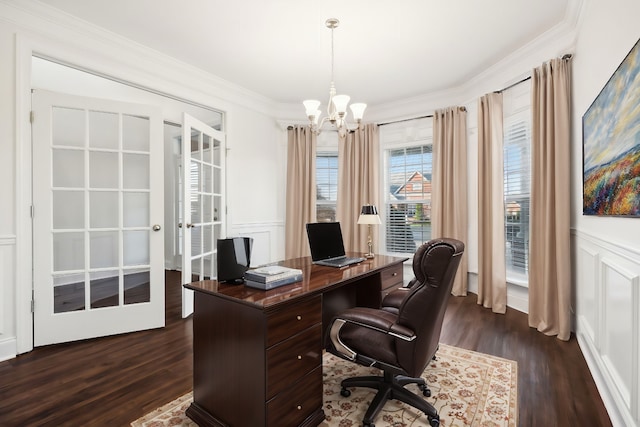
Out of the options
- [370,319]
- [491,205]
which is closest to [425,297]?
[370,319]

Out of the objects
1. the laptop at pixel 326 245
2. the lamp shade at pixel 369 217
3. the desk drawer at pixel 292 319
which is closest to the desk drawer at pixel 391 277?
the laptop at pixel 326 245

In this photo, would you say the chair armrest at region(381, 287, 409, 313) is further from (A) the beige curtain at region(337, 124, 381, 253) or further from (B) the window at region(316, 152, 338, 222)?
(B) the window at region(316, 152, 338, 222)

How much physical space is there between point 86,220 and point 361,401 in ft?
8.76

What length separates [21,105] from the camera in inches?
96.7

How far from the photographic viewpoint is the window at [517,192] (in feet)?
11.2

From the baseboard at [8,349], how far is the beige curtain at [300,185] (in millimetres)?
3150

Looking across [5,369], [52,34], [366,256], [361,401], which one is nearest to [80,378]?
[5,369]

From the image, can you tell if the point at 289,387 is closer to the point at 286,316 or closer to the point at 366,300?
the point at 286,316

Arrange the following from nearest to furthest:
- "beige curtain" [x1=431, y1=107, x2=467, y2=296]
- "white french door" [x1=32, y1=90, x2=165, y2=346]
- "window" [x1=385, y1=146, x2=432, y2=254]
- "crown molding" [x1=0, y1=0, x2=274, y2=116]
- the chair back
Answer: the chair back, "crown molding" [x1=0, y1=0, x2=274, y2=116], "white french door" [x1=32, y1=90, x2=165, y2=346], "beige curtain" [x1=431, y1=107, x2=467, y2=296], "window" [x1=385, y1=146, x2=432, y2=254]

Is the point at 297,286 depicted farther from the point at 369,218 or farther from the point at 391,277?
the point at 369,218

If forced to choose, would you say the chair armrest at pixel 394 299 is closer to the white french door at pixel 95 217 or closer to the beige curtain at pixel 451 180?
the beige curtain at pixel 451 180

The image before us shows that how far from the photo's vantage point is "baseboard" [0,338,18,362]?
2.34 metres

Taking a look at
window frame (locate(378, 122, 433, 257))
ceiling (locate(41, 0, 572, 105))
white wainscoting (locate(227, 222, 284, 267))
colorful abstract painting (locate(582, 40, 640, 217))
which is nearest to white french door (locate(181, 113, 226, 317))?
white wainscoting (locate(227, 222, 284, 267))

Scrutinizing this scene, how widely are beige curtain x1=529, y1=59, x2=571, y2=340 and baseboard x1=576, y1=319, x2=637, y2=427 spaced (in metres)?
0.30
